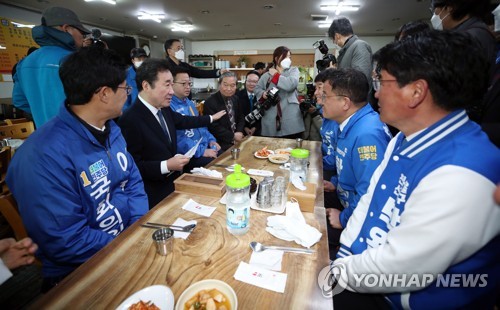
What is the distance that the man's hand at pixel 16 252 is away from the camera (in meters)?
0.96

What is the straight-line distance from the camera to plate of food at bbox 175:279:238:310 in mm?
729

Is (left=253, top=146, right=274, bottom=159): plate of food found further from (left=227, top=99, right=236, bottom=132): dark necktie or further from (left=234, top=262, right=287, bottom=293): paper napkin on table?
(left=227, top=99, right=236, bottom=132): dark necktie

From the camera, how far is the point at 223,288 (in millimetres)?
783

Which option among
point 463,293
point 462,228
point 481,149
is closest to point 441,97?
point 481,149

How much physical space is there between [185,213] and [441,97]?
1255 mm

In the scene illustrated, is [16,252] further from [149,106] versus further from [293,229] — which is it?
[149,106]

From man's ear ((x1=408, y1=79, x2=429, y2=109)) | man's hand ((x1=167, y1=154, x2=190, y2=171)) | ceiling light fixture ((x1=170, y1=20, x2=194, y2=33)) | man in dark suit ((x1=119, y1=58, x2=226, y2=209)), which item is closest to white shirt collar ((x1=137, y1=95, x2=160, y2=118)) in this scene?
man in dark suit ((x1=119, y1=58, x2=226, y2=209))

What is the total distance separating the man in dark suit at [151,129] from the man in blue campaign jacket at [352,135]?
1.37 meters

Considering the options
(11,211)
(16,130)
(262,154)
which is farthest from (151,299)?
(16,130)

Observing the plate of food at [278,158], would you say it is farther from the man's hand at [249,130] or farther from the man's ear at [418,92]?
the man's hand at [249,130]

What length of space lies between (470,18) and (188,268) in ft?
7.64

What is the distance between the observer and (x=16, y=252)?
0.98 m

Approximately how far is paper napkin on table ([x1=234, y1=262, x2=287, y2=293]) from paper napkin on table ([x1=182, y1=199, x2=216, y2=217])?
0.42 metres

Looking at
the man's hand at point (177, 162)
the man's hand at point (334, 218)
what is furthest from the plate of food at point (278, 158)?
the man's hand at point (177, 162)
